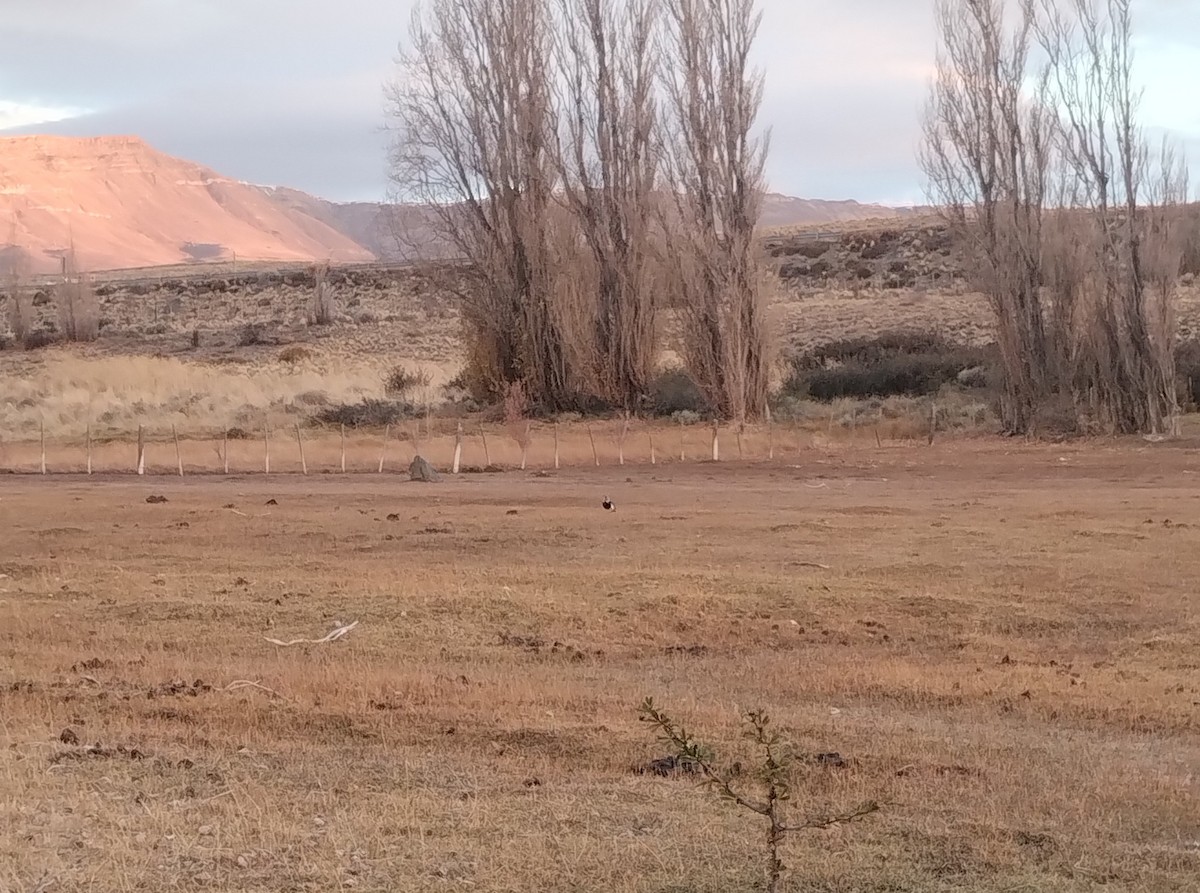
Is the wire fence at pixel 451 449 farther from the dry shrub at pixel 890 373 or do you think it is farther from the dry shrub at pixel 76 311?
the dry shrub at pixel 76 311

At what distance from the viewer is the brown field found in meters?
5.86

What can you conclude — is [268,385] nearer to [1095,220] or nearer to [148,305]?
[1095,220]

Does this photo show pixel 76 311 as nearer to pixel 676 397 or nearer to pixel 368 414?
pixel 368 414

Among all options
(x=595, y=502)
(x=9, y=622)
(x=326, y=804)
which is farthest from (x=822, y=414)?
(x=326, y=804)

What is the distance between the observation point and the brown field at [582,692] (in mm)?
5855

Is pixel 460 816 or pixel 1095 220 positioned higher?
pixel 1095 220

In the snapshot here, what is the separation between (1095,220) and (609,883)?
34037 millimetres

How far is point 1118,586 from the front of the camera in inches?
566

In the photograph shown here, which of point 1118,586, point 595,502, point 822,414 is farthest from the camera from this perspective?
point 822,414

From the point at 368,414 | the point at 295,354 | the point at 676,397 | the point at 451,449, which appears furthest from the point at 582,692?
the point at 295,354

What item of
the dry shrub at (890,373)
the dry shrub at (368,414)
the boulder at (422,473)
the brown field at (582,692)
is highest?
the dry shrub at (890,373)

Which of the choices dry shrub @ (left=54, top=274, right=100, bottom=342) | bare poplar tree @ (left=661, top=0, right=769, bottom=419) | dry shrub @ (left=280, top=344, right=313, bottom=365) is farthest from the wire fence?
dry shrub @ (left=54, top=274, right=100, bottom=342)

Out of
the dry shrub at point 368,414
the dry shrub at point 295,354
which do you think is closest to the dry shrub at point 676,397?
the dry shrub at point 368,414

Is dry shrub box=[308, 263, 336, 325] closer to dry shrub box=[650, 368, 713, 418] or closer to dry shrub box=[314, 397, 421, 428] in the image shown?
dry shrub box=[314, 397, 421, 428]
